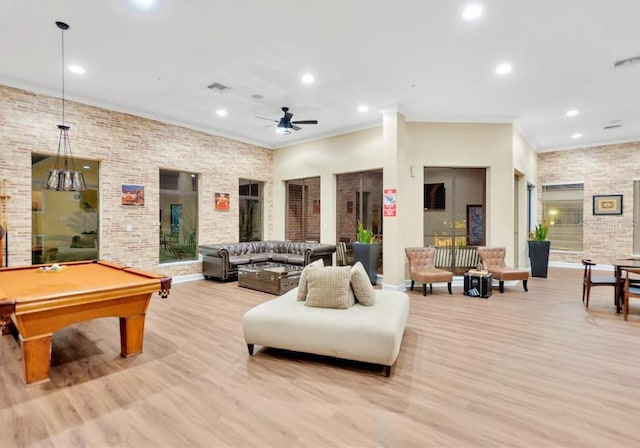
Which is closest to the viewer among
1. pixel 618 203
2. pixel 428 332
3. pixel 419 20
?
pixel 419 20

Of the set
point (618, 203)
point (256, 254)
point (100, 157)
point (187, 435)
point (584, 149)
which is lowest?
point (187, 435)

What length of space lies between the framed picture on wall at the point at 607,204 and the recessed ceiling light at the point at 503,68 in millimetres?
6622

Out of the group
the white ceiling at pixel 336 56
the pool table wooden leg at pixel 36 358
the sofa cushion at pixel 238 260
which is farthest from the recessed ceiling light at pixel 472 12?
the sofa cushion at pixel 238 260

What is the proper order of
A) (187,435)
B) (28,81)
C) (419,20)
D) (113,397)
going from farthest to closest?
(28,81)
(419,20)
(113,397)
(187,435)

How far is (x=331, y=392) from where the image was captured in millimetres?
2693

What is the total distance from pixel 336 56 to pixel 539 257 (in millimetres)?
6819

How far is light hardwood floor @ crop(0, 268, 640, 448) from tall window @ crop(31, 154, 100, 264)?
2626 millimetres

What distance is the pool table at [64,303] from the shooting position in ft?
8.63

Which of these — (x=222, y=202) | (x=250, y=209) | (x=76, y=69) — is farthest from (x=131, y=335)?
(x=250, y=209)

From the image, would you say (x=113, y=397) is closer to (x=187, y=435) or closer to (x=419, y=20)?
(x=187, y=435)

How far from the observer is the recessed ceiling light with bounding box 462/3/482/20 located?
3.45m

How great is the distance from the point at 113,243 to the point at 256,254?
3.02 m

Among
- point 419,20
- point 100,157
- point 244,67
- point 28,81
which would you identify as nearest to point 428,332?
point 419,20

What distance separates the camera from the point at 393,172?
651 cm
